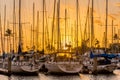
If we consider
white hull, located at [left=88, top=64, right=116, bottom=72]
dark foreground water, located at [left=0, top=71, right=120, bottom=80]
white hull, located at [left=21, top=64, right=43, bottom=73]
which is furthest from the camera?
white hull, located at [left=88, top=64, right=116, bottom=72]

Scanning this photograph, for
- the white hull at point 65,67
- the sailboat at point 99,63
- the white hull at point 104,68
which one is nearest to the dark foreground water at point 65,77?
the white hull at point 65,67

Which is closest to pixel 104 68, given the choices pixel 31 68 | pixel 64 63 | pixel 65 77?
pixel 65 77

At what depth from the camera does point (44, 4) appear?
249 feet

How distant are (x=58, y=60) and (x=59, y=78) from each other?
111 inches

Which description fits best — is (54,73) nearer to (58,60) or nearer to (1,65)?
(58,60)

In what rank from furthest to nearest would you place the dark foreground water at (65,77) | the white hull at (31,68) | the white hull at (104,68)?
the white hull at (104,68) → the white hull at (31,68) → the dark foreground water at (65,77)

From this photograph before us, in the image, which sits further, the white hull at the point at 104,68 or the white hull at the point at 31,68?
the white hull at the point at 104,68

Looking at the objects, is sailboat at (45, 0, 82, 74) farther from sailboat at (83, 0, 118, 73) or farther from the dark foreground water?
sailboat at (83, 0, 118, 73)

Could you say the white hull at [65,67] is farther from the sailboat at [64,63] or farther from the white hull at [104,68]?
the white hull at [104,68]

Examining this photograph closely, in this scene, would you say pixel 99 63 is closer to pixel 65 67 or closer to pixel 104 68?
pixel 104 68

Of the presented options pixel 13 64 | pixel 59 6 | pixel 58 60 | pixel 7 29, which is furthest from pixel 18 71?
pixel 7 29

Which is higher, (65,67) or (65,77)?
(65,67)

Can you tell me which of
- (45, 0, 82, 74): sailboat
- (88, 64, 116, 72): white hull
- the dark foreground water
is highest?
(45, 0, 82, 74): sailboat

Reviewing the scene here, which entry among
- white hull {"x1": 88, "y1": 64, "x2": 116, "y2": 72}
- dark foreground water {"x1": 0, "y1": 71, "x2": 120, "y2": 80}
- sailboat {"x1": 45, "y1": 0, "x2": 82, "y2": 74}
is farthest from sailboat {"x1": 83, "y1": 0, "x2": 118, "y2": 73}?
sailboat {"x1": 45, "y1": 0, "x2": 82, "y2": 74}
